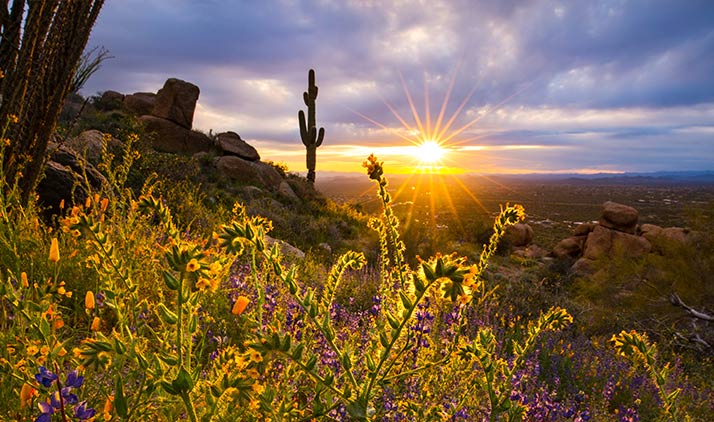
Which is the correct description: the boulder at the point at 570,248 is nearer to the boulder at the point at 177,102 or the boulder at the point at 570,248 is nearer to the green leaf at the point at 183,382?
the boulder at the point at 177,102

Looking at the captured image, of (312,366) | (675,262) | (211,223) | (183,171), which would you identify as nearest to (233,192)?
(183,171)

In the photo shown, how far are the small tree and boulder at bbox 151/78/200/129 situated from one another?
18.8m

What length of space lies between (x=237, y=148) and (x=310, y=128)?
13.7ft

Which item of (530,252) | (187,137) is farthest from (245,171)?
(530,252)

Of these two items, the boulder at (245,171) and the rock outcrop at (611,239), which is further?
the rock outcrop at (611,239)

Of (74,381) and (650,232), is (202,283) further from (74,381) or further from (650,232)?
(650,232)

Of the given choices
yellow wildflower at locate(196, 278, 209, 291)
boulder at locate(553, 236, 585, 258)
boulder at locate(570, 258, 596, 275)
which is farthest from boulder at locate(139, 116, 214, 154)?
yellow wildflower at locate(196, 278, 209, 291)

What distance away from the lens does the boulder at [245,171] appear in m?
18.6

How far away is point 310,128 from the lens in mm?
22719

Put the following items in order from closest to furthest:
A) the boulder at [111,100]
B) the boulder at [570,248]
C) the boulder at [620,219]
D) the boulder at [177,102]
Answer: the boulder at [177,102] < the boulder at [111,100] < the boulder at [620,219] < the boulder at [570,248]

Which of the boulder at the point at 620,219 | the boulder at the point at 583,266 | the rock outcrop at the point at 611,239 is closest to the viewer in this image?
the boulder at the point at 583,266

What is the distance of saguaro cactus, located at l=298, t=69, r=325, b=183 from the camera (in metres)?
22.7

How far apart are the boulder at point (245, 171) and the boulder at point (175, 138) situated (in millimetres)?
2610

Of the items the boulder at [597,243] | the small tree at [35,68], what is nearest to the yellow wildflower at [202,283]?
the small tree at [35,68]
